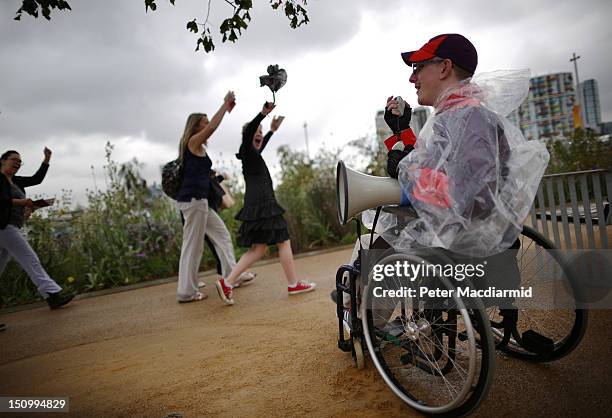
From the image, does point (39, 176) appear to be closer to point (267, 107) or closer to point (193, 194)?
point (193, 194)

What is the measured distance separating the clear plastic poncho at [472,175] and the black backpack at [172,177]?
316 centimetres

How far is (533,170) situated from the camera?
71.1 inches

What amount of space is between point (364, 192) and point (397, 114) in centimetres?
62

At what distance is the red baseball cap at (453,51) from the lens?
2010 mm

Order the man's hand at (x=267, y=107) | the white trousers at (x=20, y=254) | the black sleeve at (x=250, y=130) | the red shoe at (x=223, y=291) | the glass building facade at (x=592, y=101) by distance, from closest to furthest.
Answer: the man's hand at (x=267, y=107)
the black sleeve at (x=250, y=130)
the red shoe at (x=223, y=291)
the white trousers at (x=20, y=254)
the glass building facade at (x=592, y=101)

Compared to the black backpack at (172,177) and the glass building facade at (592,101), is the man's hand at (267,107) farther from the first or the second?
the glass building facade at (592,101)

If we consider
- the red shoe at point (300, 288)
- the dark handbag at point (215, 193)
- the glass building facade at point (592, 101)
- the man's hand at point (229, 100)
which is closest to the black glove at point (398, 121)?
the man's hand at point (229, 100)

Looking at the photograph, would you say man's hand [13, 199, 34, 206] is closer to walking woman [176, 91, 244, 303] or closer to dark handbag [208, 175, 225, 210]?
walking woman [176, 91, 244, 303]

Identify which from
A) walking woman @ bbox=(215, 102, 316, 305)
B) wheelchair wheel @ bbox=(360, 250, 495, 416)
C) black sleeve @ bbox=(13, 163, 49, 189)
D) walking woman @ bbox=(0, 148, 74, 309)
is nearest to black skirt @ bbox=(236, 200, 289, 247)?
walking woman @ bbox=(215, 102, 316, 305)

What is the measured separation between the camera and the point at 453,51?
200 centimetres

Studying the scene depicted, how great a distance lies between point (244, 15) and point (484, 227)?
1.90m

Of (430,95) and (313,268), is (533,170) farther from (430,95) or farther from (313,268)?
(313,268)

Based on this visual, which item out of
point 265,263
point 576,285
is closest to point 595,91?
point 265,263

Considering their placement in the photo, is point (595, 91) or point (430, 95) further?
point (595, 91)
